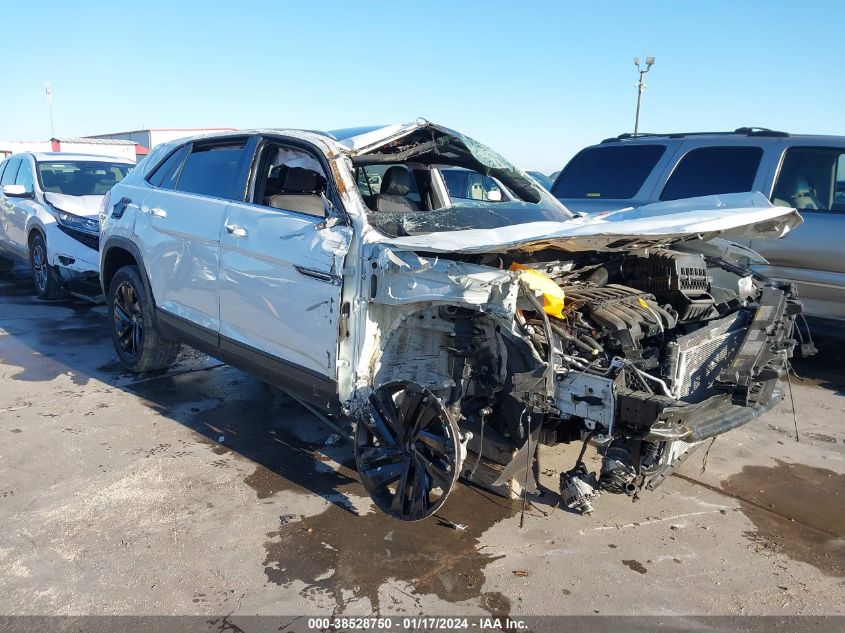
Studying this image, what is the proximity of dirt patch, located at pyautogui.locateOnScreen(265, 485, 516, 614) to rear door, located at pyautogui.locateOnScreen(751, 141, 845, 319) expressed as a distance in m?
3.70

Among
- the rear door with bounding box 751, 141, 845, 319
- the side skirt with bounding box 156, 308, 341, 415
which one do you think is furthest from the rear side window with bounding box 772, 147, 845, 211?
the side skirt with bounding box 156, 308, 341, 415

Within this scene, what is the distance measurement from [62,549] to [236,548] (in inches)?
32.4

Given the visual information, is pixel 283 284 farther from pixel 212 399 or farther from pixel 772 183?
pixel 772 183

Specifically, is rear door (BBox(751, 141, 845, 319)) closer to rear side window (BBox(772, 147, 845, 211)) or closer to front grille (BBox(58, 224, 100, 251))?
rear side window (BBox(772, 147, 845, 211))

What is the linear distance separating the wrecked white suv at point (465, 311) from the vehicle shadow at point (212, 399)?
1.76ft

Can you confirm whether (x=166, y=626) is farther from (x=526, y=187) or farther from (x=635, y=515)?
(x=526, y=187)

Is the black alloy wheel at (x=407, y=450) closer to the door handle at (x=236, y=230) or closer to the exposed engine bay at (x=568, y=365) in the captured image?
the exposed engine bay at (x=568, y=365)

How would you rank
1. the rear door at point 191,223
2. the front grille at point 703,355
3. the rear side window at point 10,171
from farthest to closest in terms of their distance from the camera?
1. the rear side window at point 10,171
2. the rear door at point 191,223
3. the front grille at point 703,355

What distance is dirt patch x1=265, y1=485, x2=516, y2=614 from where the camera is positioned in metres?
2.93

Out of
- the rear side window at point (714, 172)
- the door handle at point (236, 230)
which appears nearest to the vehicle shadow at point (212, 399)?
the door handle at point (236, 230)

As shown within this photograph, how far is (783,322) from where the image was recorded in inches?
153

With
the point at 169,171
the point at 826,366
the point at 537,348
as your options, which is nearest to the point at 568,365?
the point at 537,348

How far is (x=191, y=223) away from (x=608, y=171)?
4283mm

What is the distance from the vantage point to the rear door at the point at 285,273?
3.53 meters
